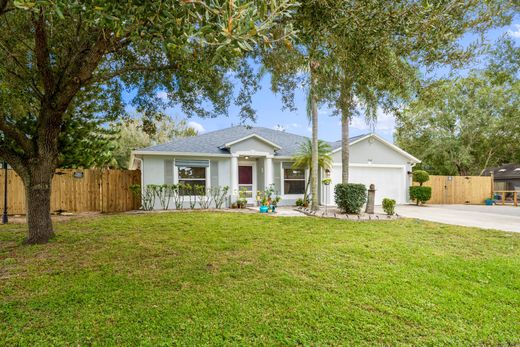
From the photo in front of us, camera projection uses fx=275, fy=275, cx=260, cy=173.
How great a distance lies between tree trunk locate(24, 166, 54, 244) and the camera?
5.43m

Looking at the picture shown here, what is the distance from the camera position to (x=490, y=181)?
1731 cm

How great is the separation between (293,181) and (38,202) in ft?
35.2

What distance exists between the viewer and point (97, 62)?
16.1ft

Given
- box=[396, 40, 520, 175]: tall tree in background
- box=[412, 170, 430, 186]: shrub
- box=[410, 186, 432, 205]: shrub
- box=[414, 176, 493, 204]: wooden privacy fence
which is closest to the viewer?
box=[410, 186, 432, 205]: shrub

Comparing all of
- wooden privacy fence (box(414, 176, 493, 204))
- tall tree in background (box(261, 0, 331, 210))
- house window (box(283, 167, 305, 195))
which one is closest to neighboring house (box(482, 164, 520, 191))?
wooden privacy fence (box(414, 176, 493, 204))

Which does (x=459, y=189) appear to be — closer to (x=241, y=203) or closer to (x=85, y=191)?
(x=241, y=203)

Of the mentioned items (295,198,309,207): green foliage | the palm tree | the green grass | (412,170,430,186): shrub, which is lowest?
the green grass

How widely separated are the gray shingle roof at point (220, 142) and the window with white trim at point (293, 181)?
92cm

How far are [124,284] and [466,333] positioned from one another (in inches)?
152

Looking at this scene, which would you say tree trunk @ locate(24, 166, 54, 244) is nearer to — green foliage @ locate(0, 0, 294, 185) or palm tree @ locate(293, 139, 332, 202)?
green foliage @ locate(0, 0, 294, 185)

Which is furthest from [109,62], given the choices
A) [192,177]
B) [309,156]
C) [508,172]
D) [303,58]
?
[508,172]

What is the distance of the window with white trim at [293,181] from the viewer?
14.1 metres

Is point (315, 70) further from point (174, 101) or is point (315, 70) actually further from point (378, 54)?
point (174, 101)

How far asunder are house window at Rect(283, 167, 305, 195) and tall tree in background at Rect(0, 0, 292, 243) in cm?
716
